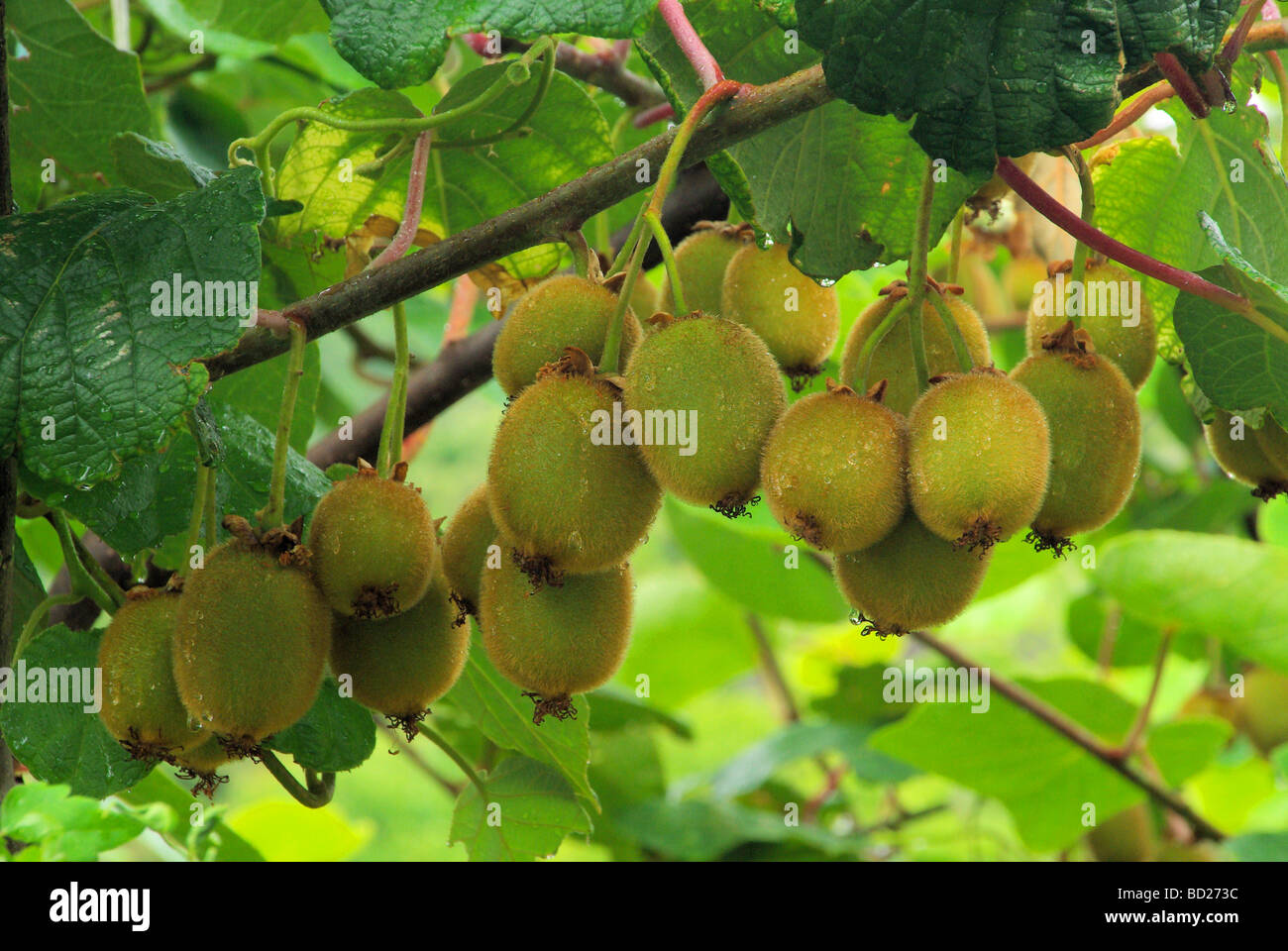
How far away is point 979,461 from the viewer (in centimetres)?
82

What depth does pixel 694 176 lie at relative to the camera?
137cm

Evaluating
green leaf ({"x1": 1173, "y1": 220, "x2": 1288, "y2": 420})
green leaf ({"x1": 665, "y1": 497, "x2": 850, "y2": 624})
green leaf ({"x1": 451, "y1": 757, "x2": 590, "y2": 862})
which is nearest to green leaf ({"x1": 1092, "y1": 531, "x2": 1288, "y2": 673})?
green leaf ({"x1": 665, "y1": 497, "x2": 850, "y2": 624})

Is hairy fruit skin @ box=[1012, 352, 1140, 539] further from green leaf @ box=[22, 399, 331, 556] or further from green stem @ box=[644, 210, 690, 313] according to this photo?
green leaf @ box=[22, 399, 331, 556]

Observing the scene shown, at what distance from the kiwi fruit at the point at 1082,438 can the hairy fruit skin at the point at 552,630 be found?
1.06 feet

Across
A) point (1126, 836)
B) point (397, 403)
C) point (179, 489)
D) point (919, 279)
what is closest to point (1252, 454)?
point (919, 279)

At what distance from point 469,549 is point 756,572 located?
1.30 m

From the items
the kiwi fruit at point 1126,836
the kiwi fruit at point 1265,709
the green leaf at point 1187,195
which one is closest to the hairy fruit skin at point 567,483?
the green leaf at point 1187,195

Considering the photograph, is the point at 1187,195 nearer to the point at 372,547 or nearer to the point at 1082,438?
the point at 1082,438

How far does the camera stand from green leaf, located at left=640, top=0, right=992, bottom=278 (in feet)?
3.45

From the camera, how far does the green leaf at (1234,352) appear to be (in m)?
0.97
